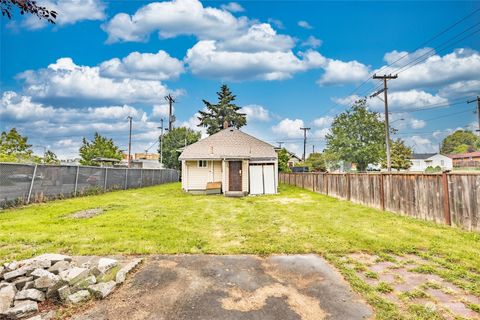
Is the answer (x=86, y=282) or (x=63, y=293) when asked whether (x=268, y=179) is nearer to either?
(x=86, y=282)

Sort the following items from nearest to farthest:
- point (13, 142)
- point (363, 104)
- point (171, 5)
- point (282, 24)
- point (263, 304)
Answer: point (263, 304) < point (171, 5) < point (282, 24) < point (13, 142) < point (363, 104)

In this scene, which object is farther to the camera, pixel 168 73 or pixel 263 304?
pixel 168 73

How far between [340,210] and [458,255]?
17.1ft

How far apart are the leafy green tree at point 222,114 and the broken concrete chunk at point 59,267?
37.0m

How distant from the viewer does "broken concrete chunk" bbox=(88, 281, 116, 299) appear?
10.7 feet

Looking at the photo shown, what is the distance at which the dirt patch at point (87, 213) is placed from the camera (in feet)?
27.9

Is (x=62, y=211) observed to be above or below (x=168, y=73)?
below

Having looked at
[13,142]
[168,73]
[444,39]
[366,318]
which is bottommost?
[366,318]

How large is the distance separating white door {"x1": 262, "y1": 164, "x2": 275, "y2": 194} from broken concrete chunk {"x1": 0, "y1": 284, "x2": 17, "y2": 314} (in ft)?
47.3

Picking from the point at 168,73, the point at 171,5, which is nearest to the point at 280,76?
the point at 168,73

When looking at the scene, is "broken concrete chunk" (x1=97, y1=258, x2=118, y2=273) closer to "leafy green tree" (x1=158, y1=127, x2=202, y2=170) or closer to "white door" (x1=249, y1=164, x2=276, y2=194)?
"white door" (x1=249, y1=164, x2=276, y2=194)

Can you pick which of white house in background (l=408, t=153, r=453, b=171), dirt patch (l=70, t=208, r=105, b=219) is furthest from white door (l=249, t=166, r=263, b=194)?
white house in background (l=408, t=153, r=453, b=171)

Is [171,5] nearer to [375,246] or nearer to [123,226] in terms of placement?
[123,226]

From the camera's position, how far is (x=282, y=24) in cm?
1936
